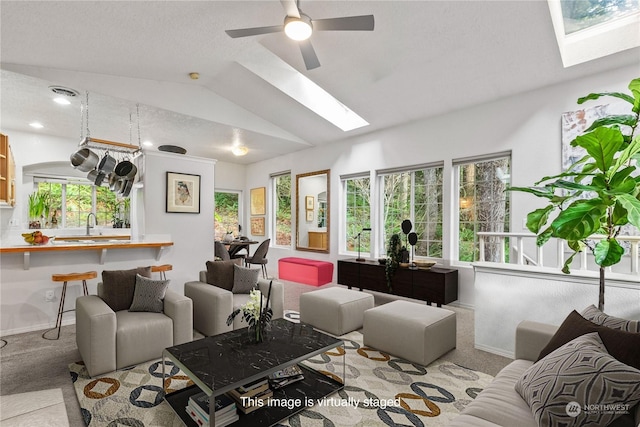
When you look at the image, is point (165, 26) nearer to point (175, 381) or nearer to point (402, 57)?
point (402, 57)

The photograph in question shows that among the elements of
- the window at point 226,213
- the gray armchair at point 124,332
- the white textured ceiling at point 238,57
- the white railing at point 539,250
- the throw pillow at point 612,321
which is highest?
the white textured ceiling at point 238,57

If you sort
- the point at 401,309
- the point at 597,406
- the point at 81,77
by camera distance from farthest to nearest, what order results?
the point at 81,77 → the point at 401,309 → the point at 597,406

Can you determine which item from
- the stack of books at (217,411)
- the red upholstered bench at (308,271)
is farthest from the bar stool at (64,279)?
the red upholstered bench at (308,271)

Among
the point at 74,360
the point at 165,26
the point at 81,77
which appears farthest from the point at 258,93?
the point at 74,360

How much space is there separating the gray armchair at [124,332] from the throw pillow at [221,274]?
0.62 metres

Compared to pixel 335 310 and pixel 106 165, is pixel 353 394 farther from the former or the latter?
pixel 106 165

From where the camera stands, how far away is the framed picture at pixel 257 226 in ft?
27.2

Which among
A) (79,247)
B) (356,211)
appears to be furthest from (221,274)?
(356,211)

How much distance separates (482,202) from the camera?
4.46m

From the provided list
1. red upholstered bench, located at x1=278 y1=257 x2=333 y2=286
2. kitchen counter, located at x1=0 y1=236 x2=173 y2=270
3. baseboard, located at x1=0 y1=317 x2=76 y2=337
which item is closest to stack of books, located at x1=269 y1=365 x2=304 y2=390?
kitchen counter, located at x1=0 y1=236 x2=173 y2=270

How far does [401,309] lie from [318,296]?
3.20 ft

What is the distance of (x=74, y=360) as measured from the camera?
109 inches

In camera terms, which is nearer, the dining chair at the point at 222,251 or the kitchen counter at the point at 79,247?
the kitchen counter at the point at 79,247

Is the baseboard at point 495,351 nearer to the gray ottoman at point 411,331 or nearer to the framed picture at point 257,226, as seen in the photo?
the gray ottoman at point 411,331
